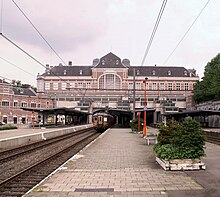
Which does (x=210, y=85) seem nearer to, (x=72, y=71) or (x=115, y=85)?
(x=115, y=85)

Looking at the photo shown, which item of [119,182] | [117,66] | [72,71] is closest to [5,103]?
[72,71]

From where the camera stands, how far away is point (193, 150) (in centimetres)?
965

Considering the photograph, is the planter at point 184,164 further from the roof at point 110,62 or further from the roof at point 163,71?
the roof at point 163,71

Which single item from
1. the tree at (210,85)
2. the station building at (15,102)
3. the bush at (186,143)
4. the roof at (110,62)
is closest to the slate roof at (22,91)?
the station building at (15,102)

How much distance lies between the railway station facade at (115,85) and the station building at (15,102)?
20.8 feet

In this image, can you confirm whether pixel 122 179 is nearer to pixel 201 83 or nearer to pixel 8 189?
pixel 8 189

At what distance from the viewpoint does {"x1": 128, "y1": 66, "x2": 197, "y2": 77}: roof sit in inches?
4198

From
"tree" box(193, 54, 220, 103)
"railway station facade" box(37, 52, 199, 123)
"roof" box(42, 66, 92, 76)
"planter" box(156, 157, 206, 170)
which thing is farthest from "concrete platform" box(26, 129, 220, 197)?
"roof" box(42, 66, 92, 76)

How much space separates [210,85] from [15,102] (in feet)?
168

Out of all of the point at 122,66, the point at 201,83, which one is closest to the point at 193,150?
the point at 201,83

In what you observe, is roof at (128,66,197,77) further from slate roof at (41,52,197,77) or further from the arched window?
the arched window

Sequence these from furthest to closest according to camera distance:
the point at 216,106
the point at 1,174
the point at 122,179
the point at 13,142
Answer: the point at 216,106
the point at 13,142
the point at 1,174
the point at 122,179

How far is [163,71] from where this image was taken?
109125mm

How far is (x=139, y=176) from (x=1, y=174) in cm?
541
